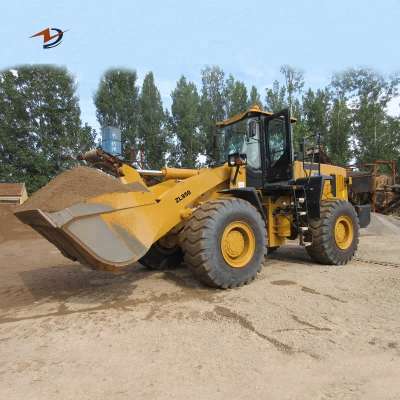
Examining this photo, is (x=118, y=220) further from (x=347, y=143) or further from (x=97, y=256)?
(x=347, y=143)

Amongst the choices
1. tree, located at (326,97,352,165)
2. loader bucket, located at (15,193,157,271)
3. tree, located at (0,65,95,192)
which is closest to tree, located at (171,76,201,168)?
tree, located at (0,65,95,192)

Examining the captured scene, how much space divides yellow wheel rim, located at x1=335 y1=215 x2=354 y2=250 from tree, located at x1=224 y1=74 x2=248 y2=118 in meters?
22.4

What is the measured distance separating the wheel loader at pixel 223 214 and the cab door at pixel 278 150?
0.02 metres

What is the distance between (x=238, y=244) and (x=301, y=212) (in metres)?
1.71

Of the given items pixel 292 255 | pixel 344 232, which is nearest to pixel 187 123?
pixel 292 255

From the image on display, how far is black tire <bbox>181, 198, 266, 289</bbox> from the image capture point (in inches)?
181

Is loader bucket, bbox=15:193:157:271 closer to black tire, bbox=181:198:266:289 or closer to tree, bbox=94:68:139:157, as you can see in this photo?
black tire, bbox=181:198:266:289

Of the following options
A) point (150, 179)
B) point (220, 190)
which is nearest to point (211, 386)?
point (220, 190)

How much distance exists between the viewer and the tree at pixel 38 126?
2825cm

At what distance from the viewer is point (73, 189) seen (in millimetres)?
4121

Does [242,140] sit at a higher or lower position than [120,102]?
lower

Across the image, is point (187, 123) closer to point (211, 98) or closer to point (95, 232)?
point (211, 98)

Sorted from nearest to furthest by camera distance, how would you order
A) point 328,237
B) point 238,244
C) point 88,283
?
point 238,244 → point 88,283 → point 328,237

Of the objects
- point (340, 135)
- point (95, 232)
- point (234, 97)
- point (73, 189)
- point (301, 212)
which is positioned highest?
point (234, 97)
